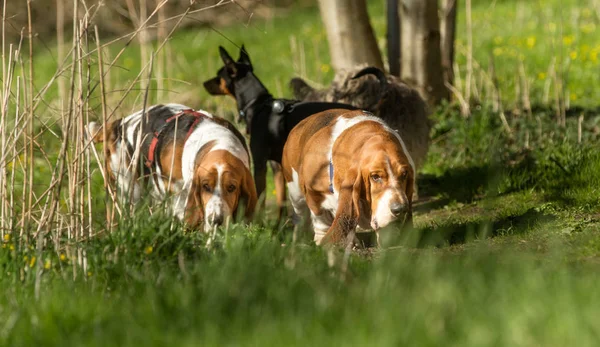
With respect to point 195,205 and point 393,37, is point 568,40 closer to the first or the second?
point 393,37

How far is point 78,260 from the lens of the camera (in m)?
4.40

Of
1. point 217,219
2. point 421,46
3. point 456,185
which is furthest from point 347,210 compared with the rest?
point 421,46

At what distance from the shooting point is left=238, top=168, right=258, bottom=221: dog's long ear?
18.8 feet

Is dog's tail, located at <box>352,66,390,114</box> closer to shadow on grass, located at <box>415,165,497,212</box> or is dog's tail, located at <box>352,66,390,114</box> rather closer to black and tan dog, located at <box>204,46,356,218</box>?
black and tan dog, located at <box>204,46,356,218</box>

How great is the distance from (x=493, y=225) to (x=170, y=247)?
2446mm

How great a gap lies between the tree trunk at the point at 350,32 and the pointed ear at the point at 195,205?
337 centimetres

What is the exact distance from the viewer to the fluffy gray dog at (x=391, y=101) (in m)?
7.16

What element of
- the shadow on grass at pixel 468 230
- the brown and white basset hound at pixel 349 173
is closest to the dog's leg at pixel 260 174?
the brown and white basset hound at pixel 349 173

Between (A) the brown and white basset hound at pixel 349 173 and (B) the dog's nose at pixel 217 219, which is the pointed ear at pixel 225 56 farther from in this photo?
(B) the dog's nose at pixel 217 219

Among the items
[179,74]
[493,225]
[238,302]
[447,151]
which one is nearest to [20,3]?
[179,74]

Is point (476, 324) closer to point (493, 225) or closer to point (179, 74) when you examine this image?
point (493, 225)

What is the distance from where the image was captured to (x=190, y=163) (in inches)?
239

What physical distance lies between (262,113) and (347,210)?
2.02m

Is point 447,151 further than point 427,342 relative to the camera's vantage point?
Yes
